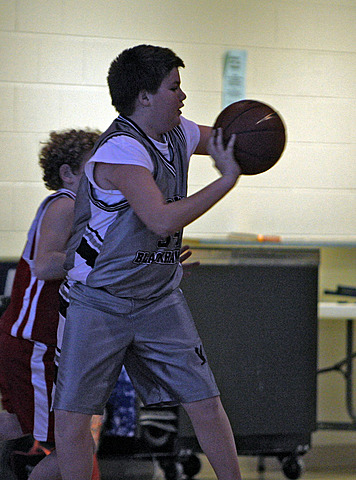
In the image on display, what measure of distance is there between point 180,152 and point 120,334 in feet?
1.64

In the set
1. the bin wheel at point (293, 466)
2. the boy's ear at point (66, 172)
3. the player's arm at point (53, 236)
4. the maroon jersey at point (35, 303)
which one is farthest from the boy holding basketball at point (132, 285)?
the bin wheel at point (293, 466)

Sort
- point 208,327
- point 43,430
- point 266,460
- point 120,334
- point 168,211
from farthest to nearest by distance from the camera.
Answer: point 266,460 → point 208,327 → point 43,430 → point 120,334 → point 168,211

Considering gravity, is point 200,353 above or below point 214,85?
below

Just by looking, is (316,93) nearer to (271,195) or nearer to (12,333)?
(271,195)

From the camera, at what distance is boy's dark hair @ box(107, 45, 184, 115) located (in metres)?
1.75

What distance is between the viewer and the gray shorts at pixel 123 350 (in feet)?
5.88

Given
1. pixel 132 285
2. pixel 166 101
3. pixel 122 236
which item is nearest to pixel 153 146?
pixel 166 101

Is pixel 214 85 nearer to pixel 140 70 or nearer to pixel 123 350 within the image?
pixel 140 70

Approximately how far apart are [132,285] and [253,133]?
0.48 meters

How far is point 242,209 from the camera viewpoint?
13.1 feet

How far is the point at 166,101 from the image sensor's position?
1.78m

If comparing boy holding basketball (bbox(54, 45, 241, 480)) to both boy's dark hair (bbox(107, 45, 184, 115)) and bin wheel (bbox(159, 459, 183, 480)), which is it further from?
bin wheel (bbox(159, 459, 183, 480))

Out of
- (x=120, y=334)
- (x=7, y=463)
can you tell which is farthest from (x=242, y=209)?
(x=120, y=334)

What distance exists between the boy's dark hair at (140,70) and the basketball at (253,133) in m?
0.19
